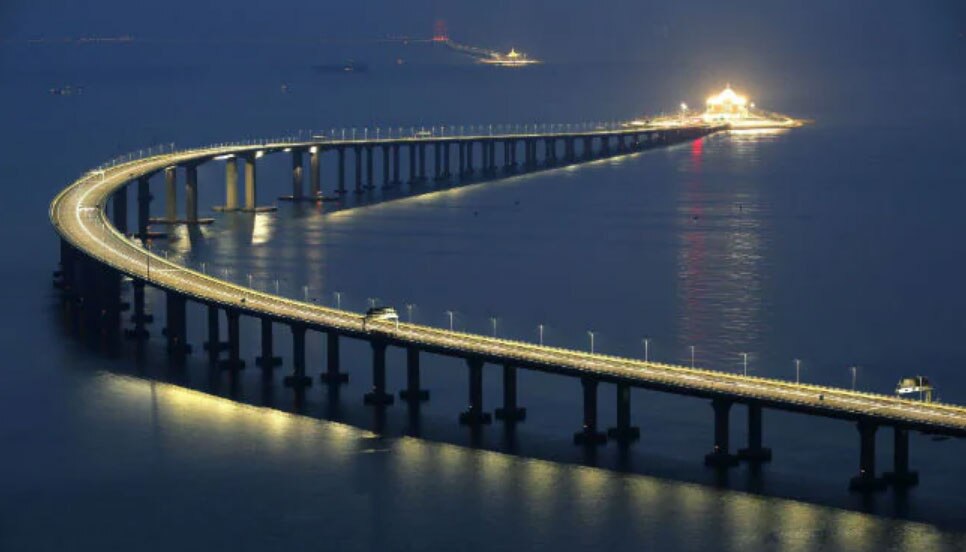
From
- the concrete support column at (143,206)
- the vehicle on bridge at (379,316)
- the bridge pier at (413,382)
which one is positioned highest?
the concrete support column at (143,206)

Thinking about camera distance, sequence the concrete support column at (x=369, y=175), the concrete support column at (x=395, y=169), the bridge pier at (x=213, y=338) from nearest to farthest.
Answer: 1. the bridge pier at (x=213, y=338)
2. the concrete support column at (x=369, y=175)
3. the concrete support column at (x=395, y=169)

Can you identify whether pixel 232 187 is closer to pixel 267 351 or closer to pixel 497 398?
pixel 267 351

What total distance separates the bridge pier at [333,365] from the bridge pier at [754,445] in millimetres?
15593

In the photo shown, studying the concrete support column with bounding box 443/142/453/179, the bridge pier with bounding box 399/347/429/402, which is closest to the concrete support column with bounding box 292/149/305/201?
the concrete support column with bounding box 443/142/453/179

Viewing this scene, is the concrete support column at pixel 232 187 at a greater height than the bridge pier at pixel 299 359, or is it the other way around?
the concrete support column at pixel 232 187

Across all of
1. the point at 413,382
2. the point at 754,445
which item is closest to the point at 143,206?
the point at 413,382

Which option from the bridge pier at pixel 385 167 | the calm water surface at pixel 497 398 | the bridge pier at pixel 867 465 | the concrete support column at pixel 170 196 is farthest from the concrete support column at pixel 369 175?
the bridge pier at pixel 867 465

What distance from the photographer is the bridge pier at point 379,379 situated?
74.0 m

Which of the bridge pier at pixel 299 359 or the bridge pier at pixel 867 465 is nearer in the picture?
the bridge pier at pixel 867 465

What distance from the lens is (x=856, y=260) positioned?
364 feet

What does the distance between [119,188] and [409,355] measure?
156 ft

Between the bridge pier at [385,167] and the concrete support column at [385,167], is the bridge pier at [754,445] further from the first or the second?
the concrete support column at [385,167]

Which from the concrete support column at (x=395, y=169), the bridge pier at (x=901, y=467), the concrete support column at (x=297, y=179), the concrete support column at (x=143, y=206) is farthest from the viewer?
the concrete support column at (x=395, y=169)

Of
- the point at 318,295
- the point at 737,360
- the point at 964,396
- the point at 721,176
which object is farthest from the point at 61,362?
the point at 721,176
